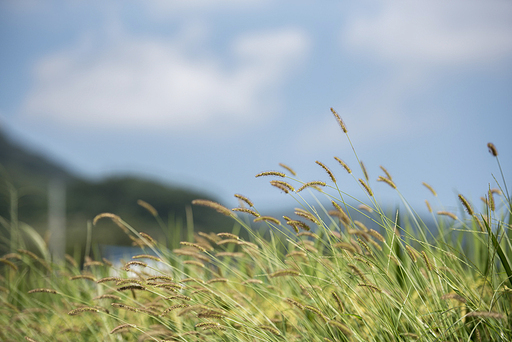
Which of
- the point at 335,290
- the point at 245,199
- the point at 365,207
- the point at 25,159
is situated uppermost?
the point at 25,159

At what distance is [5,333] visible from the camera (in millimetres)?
3209

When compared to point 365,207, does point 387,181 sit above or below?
above

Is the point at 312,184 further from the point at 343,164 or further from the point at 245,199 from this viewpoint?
the point at 245,199

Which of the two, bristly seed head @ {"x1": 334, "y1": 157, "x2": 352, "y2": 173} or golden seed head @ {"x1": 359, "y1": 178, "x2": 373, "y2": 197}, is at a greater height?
bristly seed head @ {"x1": 334, "y1": 157, "x2": 352, "y2": 173}

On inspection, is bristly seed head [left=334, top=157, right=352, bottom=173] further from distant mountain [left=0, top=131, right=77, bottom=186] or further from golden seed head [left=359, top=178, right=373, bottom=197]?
distant mountain [left=0, top=131, right=77, bottom=186]

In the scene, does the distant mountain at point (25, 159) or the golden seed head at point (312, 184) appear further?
the distant mountain at point (25, 159)

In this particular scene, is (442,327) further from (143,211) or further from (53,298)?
(143,211)

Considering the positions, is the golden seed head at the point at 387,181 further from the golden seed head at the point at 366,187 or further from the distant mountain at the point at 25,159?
the distant mountain at the point at 25,159

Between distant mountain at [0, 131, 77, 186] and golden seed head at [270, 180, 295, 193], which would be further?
distant mountain at [0, 131, 77, 186]

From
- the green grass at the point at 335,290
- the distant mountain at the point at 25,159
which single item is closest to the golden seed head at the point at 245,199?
the green grass at the point at 335,290

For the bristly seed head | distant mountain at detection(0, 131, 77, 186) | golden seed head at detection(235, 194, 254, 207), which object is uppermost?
distant mountain at detection(0, 131, 77, 186)

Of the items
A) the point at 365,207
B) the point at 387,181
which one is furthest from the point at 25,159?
the point at 387,181

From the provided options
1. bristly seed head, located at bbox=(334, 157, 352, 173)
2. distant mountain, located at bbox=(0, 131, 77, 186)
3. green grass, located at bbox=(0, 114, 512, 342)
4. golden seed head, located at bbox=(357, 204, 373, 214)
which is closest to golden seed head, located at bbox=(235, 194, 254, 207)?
green grass, located at bbox=(0, 114, 512, 342)

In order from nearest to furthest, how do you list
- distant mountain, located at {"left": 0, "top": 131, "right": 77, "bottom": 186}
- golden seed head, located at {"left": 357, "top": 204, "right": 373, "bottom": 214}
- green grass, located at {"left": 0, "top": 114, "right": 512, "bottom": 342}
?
green grass, located at {"left": 0, "top": 114, "right": 512, "bottom": 342}
golden seed head, located at {"left": 357, "top": 204, "right": 373, "bottom": 214}
distant mountain, located at {"left": 0, "top": 131, "right": 77, "bottom": 186}
